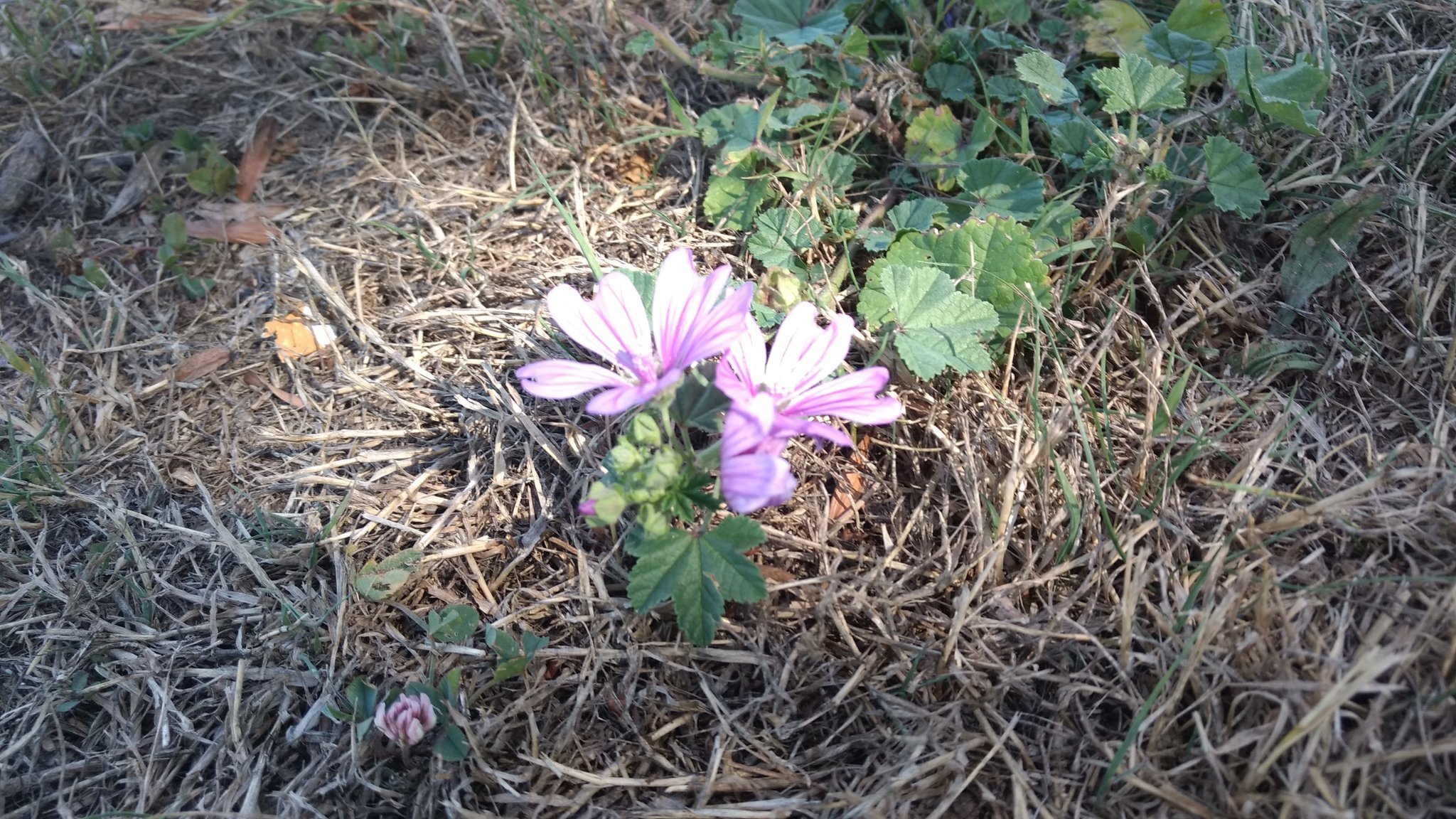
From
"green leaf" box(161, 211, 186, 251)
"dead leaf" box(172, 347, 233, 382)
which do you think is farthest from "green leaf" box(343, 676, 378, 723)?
"green leaf" box(161, 211, 186, 251)

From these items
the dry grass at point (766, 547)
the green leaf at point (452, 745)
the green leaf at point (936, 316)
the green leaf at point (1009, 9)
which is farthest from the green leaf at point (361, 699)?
the green leaf at point (1009, 9)

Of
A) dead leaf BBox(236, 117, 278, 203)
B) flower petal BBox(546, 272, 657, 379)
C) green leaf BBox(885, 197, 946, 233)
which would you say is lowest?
dead leaf BBox(236, 117, 278, 203)

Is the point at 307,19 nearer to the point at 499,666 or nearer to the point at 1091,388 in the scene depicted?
the point at 499,666

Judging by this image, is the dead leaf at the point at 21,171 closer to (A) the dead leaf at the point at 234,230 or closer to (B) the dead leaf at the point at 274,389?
(A) the dead leaf at the point at 234,230

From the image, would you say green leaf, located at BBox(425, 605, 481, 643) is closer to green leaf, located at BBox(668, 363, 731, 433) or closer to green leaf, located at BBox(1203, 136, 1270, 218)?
green leaf, located at BBox(668, 363, 731, 433)

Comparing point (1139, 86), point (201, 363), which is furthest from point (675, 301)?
point (201, 363)

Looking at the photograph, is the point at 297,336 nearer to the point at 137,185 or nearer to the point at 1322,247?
the point at 137,185

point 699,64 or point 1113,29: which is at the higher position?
point 1113,29

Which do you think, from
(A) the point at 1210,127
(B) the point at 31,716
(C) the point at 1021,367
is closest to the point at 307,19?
(B) the point at 31,716
